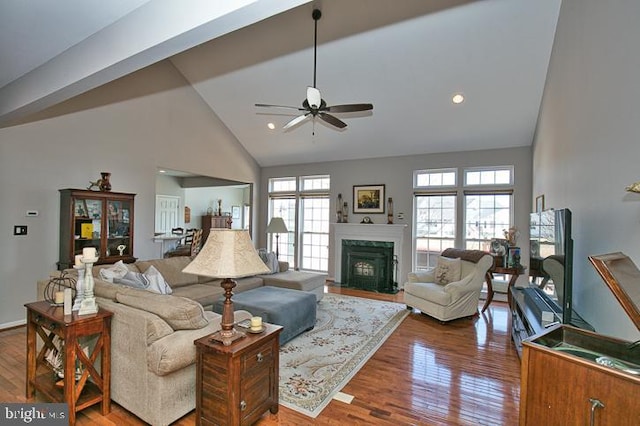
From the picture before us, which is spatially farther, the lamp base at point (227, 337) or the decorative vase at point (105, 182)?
the decorative vase at point (105, 182)

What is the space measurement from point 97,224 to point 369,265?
4879 mm

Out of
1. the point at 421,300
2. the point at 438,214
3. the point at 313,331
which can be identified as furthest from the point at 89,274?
the point at 438,214

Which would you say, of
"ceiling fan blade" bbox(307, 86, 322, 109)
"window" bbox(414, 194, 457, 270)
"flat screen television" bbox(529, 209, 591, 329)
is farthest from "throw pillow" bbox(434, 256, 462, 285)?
"ceiling fan blade" bbox(307, 86, 322, 109)

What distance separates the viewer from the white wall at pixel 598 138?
168cm

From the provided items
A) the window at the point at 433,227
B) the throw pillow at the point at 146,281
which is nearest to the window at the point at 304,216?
the window at the point at 433,227

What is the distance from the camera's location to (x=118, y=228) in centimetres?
488

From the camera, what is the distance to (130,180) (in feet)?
17.2

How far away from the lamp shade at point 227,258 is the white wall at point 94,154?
3.74m

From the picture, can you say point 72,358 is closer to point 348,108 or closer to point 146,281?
point 146,281

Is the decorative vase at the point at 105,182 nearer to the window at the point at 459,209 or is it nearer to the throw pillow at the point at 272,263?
the throw pillow at the point at 272,263

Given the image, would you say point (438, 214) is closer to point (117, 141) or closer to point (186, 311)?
point (186, 311)

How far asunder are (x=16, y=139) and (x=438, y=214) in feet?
22.4

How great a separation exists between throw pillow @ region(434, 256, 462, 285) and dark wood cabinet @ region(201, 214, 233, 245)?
22.0 ft

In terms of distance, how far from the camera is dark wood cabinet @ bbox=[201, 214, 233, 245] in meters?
9.85
